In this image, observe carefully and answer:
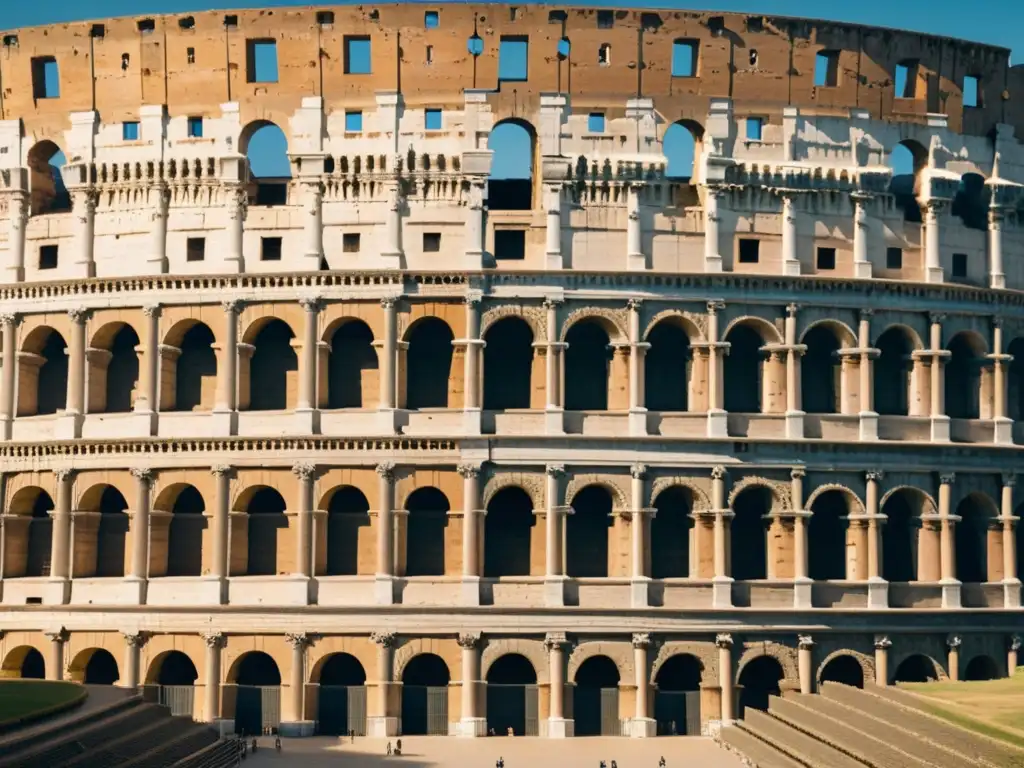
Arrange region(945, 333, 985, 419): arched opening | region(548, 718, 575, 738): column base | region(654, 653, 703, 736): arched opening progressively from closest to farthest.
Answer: region(548, 718, 575, 738): column base < region(654, 653, 703, 736): arched opening < region(945, 333, 985, 419): arched opening

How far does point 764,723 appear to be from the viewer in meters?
41.4

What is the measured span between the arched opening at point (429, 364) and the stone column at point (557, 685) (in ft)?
23.0

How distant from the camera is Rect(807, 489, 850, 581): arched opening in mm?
46281

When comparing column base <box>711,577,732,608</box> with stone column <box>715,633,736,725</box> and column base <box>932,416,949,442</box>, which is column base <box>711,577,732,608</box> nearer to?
stone column <box>715,633,736,725</box>

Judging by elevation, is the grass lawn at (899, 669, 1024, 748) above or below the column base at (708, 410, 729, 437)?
below

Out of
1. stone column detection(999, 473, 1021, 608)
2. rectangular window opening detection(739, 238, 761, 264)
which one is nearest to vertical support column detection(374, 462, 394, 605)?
rectangular window opening detection(739, 238, 761, 264)

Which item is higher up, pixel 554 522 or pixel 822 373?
pixel 822 373

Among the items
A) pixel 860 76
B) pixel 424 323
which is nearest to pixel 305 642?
pixel 424 323

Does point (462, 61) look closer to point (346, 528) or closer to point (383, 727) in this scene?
point (346, 528)

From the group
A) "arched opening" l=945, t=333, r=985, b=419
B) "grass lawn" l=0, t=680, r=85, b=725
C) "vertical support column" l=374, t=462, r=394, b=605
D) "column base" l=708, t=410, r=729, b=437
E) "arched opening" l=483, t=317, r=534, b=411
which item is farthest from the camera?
"arched opening" l=945, t=333, r=985, b=419

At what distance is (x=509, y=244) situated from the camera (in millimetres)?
45844

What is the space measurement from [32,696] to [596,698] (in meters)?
14.9

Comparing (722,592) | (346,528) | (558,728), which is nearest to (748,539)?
(722,592)

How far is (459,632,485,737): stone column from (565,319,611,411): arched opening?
6.83 metres
